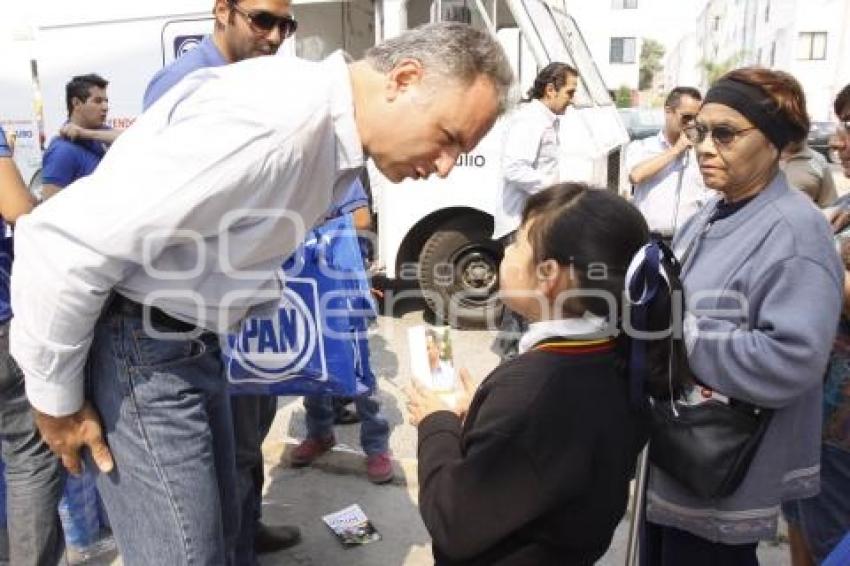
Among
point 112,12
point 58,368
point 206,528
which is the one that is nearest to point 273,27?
point 58,368

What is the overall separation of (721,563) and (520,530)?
2.69 ft

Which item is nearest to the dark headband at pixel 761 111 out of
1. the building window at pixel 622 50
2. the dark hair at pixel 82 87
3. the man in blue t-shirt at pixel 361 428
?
the man in blue t-shirt at pixel 361 428

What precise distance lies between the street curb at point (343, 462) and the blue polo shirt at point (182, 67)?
1859 millimetres

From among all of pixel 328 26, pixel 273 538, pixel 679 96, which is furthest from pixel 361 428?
pixel 328 26

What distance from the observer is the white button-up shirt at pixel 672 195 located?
13.8ft

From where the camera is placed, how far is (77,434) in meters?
1.40

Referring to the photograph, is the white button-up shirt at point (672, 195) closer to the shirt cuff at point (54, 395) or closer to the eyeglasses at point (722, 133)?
the eyeglasses at point (722, 133)

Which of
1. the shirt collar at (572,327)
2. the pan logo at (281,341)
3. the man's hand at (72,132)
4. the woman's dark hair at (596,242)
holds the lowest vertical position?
the pan logo at (281,341)

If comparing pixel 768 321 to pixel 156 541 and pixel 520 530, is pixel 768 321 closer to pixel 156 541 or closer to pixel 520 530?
pixel 520 530

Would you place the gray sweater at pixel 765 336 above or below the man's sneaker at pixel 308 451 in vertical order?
above

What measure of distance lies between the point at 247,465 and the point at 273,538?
56cm

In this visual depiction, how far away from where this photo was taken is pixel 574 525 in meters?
1.29

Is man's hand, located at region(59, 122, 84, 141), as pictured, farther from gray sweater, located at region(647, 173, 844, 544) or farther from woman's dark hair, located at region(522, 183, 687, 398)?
gray sweater, located at region(647, 173, 844, 544)

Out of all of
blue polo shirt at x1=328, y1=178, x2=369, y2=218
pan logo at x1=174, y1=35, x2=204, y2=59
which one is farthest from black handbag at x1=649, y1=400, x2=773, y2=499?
pan logo at x1=174, y1=35, x2=204, y2=59
